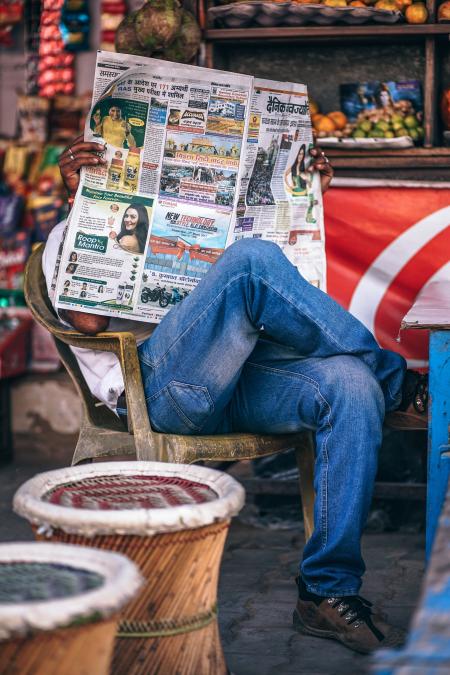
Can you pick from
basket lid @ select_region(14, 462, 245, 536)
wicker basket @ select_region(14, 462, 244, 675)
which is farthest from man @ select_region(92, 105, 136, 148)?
wicker basket @ select_region(14, 462, 244, 675)

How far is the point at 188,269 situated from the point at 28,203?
7.87 ft

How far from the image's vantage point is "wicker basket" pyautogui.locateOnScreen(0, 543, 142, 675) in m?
1.24

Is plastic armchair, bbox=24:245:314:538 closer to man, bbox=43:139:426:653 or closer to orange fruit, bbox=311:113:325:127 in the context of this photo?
man, bbox=43:139:426:653

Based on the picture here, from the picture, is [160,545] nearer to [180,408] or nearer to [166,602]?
[166,602]

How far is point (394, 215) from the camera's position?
3.58m

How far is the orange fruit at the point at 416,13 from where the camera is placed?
139 inches

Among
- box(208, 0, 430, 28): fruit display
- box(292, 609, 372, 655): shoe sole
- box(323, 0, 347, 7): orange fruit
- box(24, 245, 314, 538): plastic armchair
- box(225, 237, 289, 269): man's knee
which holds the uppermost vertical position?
box(323, 0, 347, 7): orange fruit

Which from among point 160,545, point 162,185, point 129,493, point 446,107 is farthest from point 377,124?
point 160,545

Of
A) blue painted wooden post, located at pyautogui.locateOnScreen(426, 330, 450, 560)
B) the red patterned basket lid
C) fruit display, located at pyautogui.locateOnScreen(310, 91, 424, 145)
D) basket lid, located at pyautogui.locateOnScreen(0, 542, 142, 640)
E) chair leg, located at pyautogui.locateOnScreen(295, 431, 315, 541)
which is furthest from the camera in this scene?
fruit display, located at pyautogui.locateOnScreen(310, 91, 424, 145)

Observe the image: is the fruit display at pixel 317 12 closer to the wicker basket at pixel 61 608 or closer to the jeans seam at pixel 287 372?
the jeans seam at pixel 287 372

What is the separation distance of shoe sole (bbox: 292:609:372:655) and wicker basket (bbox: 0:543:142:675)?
3.29 ft

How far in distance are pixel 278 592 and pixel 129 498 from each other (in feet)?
3.72

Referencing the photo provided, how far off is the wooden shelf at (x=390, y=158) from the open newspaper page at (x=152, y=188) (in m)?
0.92

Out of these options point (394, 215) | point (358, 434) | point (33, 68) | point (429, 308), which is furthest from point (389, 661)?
point (33, 68)
